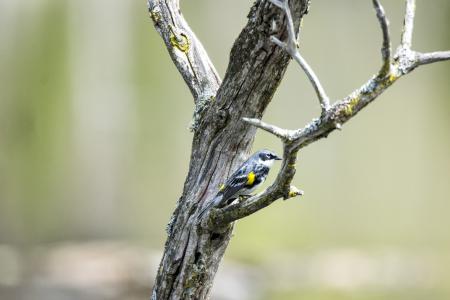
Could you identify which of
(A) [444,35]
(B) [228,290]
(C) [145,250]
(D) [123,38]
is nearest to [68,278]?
(C) [145,250]

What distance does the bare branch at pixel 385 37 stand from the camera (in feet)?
7.17

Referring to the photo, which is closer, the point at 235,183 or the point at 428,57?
the point at 428,57

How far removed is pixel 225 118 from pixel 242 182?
9.9 inches

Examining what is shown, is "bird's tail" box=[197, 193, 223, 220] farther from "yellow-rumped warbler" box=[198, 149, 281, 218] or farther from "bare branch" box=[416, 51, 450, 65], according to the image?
"bare branch" box=[416, 51, 450, 65]

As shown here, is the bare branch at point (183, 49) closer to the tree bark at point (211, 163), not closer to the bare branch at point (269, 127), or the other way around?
the tree bark at point (211, 163)

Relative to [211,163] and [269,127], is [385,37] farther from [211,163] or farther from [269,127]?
[211,163]

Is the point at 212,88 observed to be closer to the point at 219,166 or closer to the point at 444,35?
the point at 219,166

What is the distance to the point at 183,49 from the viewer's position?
3.19 metres

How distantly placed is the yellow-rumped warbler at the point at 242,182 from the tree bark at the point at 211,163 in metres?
0.04

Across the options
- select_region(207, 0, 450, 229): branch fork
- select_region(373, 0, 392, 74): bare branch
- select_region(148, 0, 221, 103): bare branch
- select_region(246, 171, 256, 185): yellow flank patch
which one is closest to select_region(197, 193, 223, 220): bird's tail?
select_region(246, 171, 256, 185): yellow flank patch

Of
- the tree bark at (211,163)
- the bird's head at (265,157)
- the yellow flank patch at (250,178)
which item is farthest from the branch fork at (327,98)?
the bird's head at (265,157)

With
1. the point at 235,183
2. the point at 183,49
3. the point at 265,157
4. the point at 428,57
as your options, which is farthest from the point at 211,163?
the point at 428,57

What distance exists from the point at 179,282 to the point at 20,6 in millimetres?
3356

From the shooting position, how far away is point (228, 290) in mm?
5863
